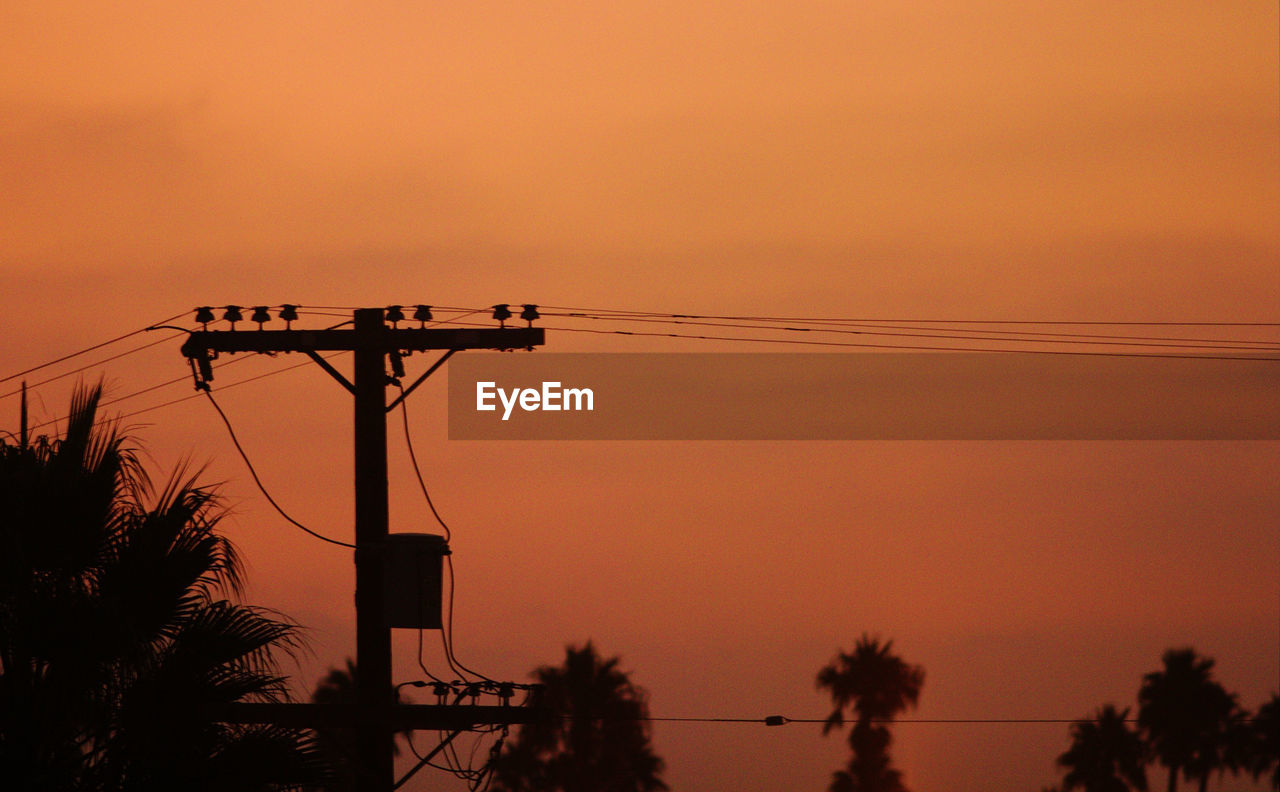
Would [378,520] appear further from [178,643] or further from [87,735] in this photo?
[87,735]

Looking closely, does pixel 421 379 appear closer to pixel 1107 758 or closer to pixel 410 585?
pixel 410 585

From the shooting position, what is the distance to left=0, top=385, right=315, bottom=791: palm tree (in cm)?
1515

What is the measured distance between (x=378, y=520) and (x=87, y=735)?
458 cm

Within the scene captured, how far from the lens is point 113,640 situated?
15531 mm

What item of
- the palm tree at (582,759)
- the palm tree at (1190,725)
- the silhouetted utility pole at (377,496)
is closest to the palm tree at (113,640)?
the silhouetted utility pole at (377,496)

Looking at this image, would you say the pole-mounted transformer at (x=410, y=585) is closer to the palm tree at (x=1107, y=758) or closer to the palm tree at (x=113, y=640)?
the palm tree at (x=113, y=640)

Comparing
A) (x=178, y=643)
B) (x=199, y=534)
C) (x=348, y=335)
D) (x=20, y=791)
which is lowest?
(x=20, y=791)

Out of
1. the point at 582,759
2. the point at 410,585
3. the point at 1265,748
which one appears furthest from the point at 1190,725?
the point at 410,585

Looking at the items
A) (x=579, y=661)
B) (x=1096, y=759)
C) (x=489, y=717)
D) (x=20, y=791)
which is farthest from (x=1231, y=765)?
(x=20, y=791)

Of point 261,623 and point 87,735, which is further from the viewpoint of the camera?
point 261,623

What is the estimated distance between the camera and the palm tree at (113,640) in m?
15.1

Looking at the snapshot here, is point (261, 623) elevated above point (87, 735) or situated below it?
above

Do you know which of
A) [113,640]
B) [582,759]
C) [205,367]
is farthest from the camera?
[582,759]

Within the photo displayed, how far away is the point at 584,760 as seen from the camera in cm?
6706
